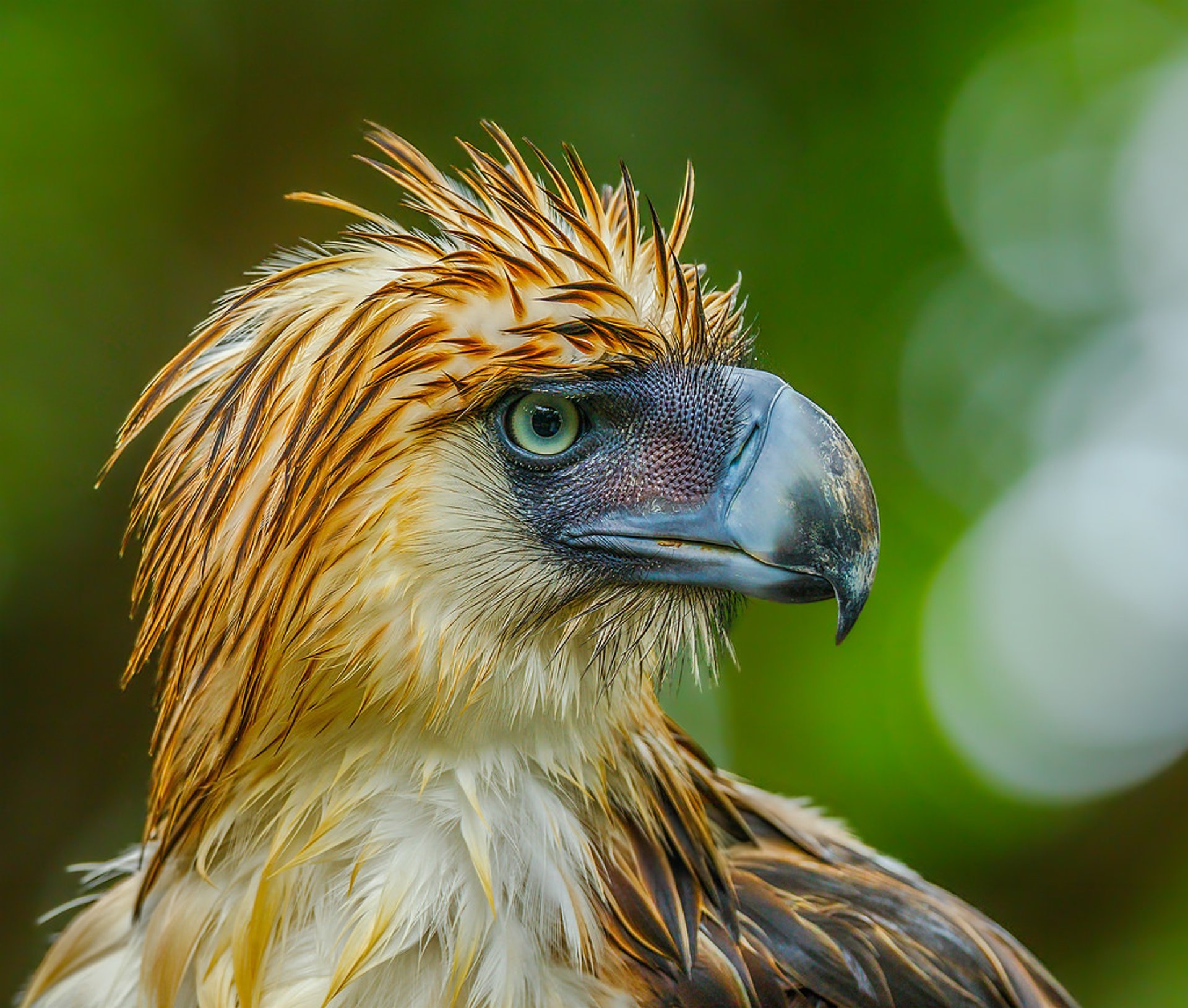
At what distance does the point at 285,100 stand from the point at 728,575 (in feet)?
11.9

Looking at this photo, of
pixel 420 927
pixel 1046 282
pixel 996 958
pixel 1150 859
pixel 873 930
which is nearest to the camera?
pixel 420 927

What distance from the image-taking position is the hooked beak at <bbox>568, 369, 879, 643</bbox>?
1.61 m

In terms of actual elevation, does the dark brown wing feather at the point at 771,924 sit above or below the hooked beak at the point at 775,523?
below

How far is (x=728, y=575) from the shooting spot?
1.66m

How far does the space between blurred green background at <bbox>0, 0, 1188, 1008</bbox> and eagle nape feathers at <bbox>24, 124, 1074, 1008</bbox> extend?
276 cm

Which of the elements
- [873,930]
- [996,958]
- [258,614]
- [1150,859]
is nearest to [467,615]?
[258,614]

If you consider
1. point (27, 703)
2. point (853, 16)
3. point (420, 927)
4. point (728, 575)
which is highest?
point (853, 16)

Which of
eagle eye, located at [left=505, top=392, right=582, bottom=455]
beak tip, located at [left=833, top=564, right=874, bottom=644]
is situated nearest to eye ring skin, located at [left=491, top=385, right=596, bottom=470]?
eagle eye, located at [left=505, top=392, right=582, bottom=455]

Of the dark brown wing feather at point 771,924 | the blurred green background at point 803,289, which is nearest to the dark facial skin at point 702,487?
the dark brown wing feather at point 771,924

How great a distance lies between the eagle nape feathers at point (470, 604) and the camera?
64.3 inches

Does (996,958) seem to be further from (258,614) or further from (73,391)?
(73,391)

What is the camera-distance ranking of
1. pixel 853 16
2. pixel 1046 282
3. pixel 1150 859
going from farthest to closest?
pixel 1046 282, pixel 853 16, pixel 1150 859

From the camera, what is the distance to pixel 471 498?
169cm

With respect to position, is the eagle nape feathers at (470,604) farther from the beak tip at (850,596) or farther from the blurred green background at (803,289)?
the blurred green background at (803,289)
